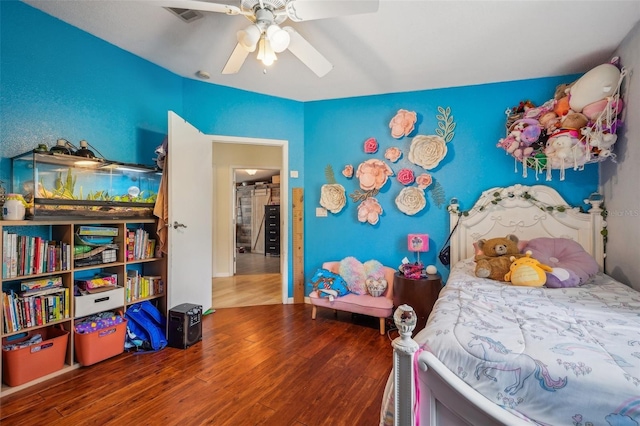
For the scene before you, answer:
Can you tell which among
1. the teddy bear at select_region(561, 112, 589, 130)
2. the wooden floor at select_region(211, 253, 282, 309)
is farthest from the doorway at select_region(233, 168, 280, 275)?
the teddy bear at select_region(561, 112, 589, 130)

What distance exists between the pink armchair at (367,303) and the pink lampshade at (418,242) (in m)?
0.34

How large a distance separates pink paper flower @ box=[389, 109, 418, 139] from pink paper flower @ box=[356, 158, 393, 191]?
0.37 m

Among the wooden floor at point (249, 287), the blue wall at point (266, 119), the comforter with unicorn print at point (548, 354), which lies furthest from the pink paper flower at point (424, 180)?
the wooden floor at point (249, 287)

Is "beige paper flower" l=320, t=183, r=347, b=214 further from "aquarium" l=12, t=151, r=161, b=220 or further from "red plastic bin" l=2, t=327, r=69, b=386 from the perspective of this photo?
"red plastic bin" l=2, t=327, r=69, b=386

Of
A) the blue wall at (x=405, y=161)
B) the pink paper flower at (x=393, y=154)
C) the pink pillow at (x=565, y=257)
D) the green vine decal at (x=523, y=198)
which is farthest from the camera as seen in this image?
the pink paper flower at (x=393, y=154)

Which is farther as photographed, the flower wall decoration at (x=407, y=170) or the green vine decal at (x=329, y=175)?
the green vine decal at (x=329, y=175)

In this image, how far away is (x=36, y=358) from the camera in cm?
183

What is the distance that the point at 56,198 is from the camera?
197 cm

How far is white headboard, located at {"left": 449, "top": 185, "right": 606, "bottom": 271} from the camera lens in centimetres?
247

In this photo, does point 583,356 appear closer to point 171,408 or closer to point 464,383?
point 464,383

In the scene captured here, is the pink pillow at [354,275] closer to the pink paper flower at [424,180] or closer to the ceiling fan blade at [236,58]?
the pink paper flower at [424,180]

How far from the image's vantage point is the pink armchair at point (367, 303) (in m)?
2.68

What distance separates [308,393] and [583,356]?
144 cm

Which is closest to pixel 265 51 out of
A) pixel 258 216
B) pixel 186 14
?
pixel 186 14
